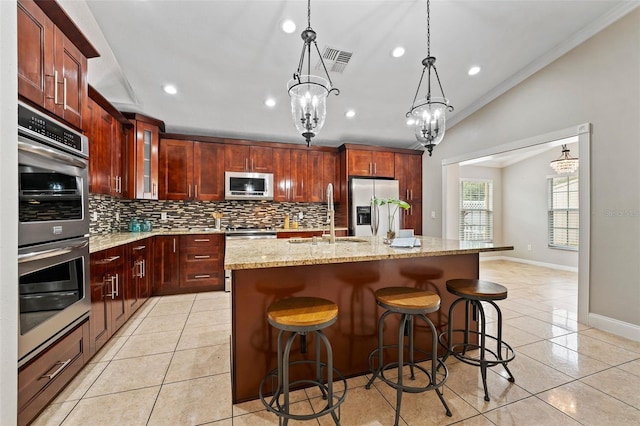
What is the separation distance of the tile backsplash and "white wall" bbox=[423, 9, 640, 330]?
12.0ft

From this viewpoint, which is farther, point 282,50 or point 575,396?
point 282,50

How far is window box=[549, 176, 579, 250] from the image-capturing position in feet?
18.3

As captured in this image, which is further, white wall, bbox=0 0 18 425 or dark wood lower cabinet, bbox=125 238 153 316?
dark wood lower cabinet, bbox=125 238 153 316

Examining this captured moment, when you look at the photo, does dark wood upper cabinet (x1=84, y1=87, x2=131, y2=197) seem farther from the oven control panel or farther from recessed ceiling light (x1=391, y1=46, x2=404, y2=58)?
recessed ceiling light (x1=391, y1=46, x2=404, y2=58)

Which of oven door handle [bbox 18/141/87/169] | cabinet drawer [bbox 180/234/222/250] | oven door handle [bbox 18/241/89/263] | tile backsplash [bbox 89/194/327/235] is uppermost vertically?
oven door handle [bbox 18/141/87/169]

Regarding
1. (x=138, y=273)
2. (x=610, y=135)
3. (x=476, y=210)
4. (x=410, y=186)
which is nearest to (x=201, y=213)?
(x=138, y=273)

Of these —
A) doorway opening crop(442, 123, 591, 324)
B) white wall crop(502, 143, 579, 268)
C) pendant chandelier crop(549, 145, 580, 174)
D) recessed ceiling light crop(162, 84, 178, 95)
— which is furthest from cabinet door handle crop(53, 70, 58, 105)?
white wall crop(502, 143, 579, 268)

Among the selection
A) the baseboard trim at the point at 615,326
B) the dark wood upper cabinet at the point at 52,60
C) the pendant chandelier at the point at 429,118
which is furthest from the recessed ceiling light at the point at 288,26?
the baseboard trim at the point at 615,326

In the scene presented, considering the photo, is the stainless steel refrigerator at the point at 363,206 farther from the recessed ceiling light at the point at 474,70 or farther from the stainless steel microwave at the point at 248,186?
the recessed ceiling light at the point at 474,70

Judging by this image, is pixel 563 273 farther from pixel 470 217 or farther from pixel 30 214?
pixel 30 214

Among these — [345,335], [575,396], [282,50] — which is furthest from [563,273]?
[282,50]

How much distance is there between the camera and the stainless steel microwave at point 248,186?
14.2 feet

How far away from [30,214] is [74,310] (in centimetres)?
71

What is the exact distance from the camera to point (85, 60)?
203 cm
